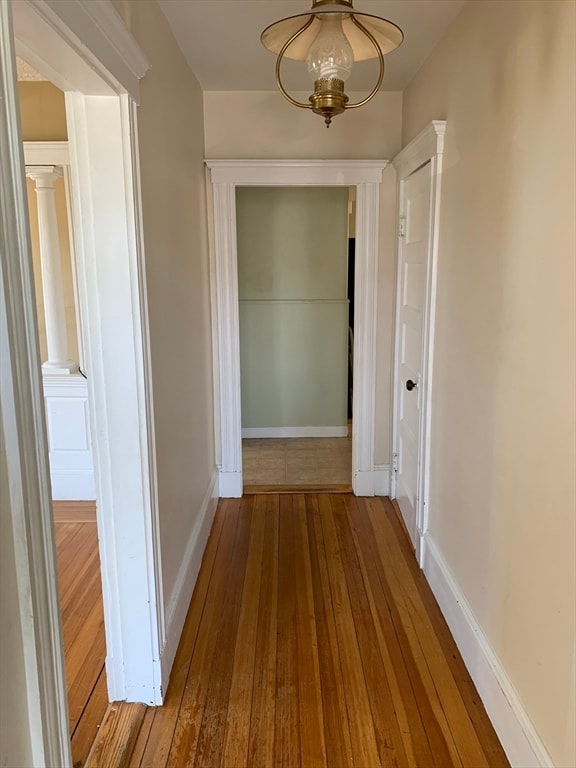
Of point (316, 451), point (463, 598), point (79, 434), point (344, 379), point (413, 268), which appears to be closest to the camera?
point (463, 598)

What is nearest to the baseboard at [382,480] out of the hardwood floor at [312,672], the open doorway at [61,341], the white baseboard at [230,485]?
the hardwood floor at [312,672]

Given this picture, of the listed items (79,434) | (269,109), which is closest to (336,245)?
(269,109)

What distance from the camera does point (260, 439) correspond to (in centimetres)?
530

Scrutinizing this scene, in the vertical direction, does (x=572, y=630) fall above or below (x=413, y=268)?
below

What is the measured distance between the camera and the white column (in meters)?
3.40

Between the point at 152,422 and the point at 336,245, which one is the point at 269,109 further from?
the point at 152,422

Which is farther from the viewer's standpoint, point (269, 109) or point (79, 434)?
point (79, 434)

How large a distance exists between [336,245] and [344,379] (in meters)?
1.20

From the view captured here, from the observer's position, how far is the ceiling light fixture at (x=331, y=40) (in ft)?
3.92

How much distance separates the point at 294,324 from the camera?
5.14m

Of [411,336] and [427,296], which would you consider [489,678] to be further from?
[411,336]

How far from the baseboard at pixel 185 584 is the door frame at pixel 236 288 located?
0.50 metres

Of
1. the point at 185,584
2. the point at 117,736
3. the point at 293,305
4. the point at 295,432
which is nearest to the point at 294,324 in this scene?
the point at 293,305

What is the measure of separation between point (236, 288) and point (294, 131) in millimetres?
1000
